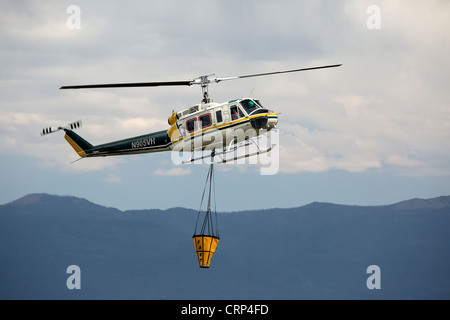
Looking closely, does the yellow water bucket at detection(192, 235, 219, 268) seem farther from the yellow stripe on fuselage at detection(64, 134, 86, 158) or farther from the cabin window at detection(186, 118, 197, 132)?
the yellow stripe on fuselage at detection(64, 134, 86, 158)

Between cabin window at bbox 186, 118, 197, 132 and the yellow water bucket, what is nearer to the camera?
the yellow water bucket

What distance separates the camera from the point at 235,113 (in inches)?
1902

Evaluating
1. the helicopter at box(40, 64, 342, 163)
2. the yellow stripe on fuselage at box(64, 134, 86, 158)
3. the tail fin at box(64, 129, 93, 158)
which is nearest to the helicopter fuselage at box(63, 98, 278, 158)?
the helicopter at box(40, 64, 342, 163)

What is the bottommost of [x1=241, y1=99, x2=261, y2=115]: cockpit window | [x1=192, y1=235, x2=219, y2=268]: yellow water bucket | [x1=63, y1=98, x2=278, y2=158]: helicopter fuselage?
[x1=192, y1=235, x2=219, y2=268]: yellow water bucket

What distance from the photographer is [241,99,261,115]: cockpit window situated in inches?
1893

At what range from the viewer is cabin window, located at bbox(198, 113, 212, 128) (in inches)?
1922

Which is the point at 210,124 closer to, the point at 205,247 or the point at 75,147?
the point at 205,247

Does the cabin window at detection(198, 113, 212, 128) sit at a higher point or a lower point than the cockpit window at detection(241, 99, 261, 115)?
lower

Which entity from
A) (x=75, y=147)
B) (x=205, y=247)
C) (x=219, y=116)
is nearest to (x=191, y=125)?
(x=219, y=116)

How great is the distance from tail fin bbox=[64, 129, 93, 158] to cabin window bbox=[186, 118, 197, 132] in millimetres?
10443

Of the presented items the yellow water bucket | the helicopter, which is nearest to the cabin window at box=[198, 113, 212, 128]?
the helicopter

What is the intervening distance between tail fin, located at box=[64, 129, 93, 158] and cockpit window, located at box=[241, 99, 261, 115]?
14.9 m

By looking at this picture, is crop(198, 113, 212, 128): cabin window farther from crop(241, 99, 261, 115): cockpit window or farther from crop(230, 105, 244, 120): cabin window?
crop(241, 99, 261, 115): cockpit window

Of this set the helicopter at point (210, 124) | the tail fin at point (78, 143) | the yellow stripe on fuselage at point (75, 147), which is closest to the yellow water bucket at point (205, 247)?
the helicopter at point (210, 124)
